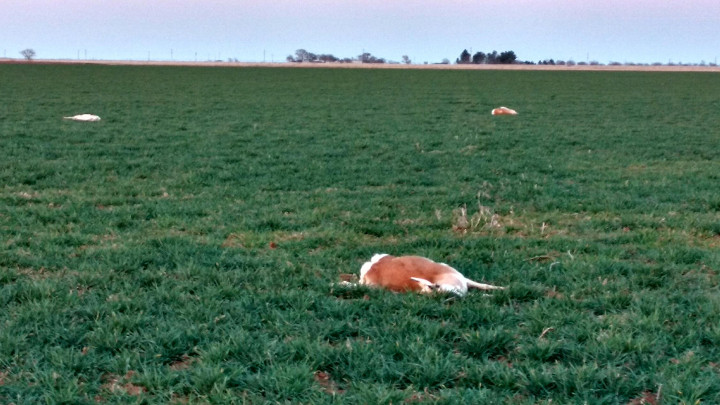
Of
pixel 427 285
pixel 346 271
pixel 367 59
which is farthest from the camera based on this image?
pixel 367 59

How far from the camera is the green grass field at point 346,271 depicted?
12.5ft

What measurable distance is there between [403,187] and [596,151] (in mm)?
5889

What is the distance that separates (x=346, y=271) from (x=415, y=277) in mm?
889

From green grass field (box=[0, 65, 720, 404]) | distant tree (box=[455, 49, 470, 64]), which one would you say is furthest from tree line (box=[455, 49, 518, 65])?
green grass field (box=[0, 65, 720, 404])

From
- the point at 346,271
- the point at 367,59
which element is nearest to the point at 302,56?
the point at 367,59

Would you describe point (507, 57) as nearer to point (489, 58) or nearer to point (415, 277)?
point (489, 58)

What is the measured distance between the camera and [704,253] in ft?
20.8

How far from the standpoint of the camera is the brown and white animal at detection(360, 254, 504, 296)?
507cm

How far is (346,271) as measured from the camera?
19.3 feet

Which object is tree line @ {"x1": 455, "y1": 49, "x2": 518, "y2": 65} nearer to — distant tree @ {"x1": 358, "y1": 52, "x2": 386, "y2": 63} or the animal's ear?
distant tree @ {"x1": 358, "y1": 52, "x2": 386, "y2": 63}

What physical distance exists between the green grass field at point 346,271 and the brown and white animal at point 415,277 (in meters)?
0.12

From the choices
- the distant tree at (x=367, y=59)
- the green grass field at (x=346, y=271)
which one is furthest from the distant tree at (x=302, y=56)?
the green grass field at (x=346, y=271)

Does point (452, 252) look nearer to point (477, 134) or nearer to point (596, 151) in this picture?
point (596, 151)

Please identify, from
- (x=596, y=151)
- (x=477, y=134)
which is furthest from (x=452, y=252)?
(x=477, y=134)
